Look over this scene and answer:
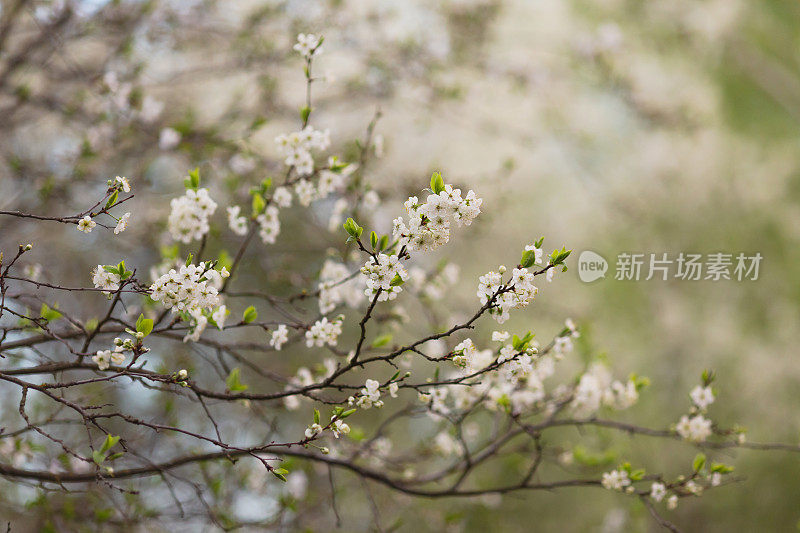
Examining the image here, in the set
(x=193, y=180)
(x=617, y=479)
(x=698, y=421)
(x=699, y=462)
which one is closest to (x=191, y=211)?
(x=193, y=180)

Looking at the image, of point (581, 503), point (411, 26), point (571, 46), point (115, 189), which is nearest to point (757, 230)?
point (571, 46)

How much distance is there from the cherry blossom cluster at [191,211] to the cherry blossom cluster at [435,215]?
0.49m

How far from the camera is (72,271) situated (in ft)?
11.4

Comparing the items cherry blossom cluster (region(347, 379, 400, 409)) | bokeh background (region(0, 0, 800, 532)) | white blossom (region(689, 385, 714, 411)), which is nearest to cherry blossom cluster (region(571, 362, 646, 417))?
white blossom (region(689, 385, 714, 411))

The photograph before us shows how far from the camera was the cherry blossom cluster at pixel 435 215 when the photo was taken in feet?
3.75

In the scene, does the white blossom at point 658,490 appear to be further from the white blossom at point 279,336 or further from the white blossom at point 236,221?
the white blossom at point 236,221

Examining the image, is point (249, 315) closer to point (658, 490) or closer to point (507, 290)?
point (507, 290)

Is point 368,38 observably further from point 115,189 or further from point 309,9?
point 115,189

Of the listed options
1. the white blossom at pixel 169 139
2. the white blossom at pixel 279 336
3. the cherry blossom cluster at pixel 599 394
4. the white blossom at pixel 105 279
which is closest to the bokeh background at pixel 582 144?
the white blossom at pixel 169 139

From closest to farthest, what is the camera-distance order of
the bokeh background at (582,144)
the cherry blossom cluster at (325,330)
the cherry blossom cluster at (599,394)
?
the cherry blossom cluster at (325,330) < the cherry blossom cluster at (599,394) < the bokeh background at (582,144)

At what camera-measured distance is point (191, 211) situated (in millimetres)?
1449

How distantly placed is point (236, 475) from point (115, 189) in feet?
6.14

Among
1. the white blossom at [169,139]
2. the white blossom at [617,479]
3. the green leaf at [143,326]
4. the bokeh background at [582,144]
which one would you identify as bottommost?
the white blossom at [617,479]

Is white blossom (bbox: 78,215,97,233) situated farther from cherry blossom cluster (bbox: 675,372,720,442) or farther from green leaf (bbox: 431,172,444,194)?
cherry blossom cluster (bbox: 675,372,720,442)
